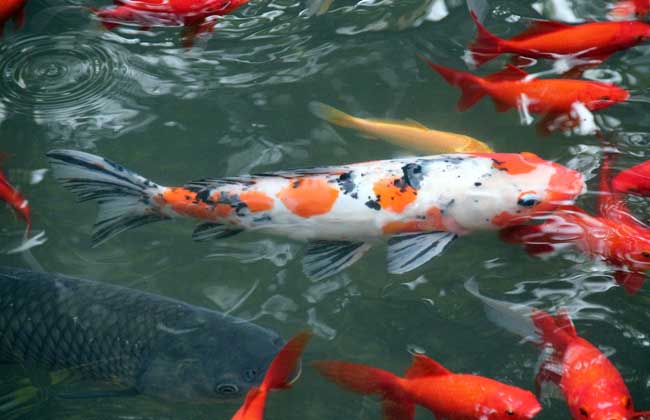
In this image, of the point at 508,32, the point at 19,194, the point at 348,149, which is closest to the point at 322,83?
the point at 348,149

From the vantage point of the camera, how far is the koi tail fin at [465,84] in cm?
409

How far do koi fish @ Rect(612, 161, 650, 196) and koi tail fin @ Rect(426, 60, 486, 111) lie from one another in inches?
35.8

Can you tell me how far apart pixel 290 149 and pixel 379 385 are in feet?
5.72

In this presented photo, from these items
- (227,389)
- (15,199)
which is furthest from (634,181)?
(15,199)

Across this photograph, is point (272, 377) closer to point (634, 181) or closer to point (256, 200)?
point (256, 200)

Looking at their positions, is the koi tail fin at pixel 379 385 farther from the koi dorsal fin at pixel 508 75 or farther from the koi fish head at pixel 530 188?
the koi dorsal fin at pixel 508 75

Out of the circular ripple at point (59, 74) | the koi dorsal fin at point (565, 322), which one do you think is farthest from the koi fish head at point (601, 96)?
the circular ripple at point (59, 74)

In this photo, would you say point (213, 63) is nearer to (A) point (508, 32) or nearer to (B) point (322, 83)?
(B) point (322, 83)

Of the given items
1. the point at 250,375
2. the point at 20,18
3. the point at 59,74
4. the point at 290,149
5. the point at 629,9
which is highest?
the point at 20,18

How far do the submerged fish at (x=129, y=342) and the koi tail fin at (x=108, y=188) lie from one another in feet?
1.25

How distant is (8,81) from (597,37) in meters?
3.65

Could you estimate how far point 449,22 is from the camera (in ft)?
→ 16.1

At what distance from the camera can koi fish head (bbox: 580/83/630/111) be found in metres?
3.88

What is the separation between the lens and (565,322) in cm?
332
